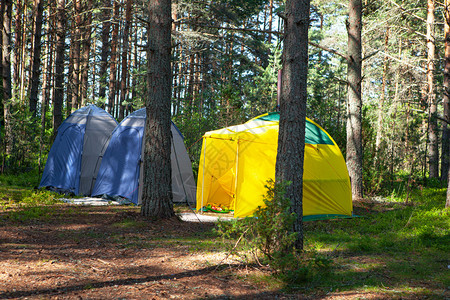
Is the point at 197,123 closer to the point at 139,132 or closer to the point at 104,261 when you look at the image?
the point at 139,132

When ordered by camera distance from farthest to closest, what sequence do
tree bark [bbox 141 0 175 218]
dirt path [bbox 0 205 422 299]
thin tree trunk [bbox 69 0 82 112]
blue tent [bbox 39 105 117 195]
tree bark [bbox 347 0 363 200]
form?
thin tree trunk [bbox 69 0 82 112], blue tent [bbox 39 105 117 195], tree bark [bbox 347 0 363 200], tree bark [bbox 141 0 175 218], dirt path [bbox 0 205 422 299]

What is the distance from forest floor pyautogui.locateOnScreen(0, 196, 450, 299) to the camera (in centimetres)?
334

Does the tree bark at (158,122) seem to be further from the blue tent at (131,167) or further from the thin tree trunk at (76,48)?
the thin tree trunk at (76,48)

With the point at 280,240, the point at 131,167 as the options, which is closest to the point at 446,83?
the point at 131,167

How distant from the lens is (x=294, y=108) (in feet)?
Result: 14.3

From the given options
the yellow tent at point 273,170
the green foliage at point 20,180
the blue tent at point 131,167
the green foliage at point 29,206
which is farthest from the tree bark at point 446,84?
the green foliage at point 20,180

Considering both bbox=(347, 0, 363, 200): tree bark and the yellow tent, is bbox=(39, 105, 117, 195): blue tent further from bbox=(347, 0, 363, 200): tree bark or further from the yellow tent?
bbox=(347, 0, 363, 200): tree bark

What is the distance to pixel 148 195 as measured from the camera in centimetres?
645

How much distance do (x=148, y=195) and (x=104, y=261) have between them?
7.47 feet

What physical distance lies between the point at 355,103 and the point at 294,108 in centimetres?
578

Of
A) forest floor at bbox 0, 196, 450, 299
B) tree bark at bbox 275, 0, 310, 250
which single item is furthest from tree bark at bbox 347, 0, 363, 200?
tree bark at bbox 275, 0, 310, 250

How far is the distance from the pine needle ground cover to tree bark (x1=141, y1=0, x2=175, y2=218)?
1.31 feet

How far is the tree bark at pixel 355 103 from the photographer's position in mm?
9398

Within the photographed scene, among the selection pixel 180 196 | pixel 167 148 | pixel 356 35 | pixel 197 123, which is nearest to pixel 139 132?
pixel 180 196
